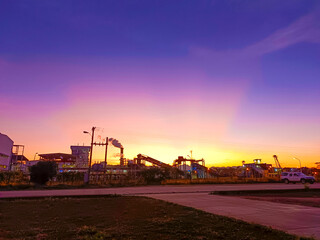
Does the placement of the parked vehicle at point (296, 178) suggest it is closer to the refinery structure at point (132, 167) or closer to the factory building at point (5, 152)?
the refinery structure at point (132, 167)

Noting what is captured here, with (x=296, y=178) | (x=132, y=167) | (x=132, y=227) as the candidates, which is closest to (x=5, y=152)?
(x=132, y=167)

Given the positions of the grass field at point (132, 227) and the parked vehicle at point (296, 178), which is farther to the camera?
the parked vehicle at point (296, 178)

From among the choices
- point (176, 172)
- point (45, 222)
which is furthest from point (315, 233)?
point (176, 172)

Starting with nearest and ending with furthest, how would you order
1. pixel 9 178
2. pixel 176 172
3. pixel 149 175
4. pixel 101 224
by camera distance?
pixel 101 224
pixel 9 178
pixel 149 175
pixel 176 172

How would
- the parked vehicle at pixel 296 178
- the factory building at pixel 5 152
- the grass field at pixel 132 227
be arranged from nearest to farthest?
1. the grass field at pixel 132 227
2. the parked vehicle at pixel 296 178
3. the factory building at pixel 5 152

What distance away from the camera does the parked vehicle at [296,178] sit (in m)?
39.2

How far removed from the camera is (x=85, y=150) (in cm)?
13000

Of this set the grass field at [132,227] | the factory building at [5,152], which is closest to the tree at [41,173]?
the grass field at [132,227]

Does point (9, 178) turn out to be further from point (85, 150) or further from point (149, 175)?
point (85, 150)

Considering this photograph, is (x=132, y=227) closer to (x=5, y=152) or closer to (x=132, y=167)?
(x=132, y=167)

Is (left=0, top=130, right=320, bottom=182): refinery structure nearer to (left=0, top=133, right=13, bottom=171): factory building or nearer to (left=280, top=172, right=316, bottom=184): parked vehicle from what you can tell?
(left=0, top=133, right=13, bottom=171): factory building

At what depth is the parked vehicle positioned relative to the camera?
39228 millimetres

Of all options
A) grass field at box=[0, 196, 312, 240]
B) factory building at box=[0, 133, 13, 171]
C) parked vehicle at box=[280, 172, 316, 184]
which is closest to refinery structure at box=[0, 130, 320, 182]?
factory building at box=[0, 133, 13, 171]

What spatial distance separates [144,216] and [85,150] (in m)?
128
